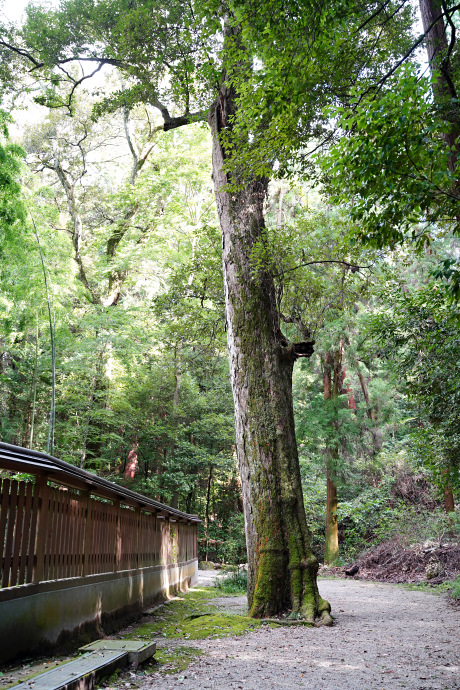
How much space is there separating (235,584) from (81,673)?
9.84 metres

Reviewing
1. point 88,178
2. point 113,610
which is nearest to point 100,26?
point 113,610

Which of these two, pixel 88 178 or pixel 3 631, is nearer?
pixel 3 631

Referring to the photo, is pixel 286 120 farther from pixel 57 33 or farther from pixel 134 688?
pixel 57 33

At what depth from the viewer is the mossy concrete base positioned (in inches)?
150

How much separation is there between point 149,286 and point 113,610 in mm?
18798

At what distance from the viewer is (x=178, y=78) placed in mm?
8641

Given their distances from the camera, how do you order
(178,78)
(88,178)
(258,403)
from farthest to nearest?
(88,178) < (178,78) < (258,403)

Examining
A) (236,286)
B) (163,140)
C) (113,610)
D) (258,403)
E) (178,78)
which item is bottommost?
(113,610)

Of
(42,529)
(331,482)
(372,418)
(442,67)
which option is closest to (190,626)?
(42,529)

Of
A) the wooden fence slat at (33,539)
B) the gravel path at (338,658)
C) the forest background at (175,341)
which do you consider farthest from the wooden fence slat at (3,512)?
the forest background at (175,341)

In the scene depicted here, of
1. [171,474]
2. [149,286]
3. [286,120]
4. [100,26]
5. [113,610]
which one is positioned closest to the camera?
[286,120]

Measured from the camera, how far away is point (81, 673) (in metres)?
3.29

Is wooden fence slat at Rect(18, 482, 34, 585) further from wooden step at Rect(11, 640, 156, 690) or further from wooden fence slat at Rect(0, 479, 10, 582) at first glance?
wooden step at Rect(11, 640, 156, 690)

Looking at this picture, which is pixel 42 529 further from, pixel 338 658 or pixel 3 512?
pixel 338 658
